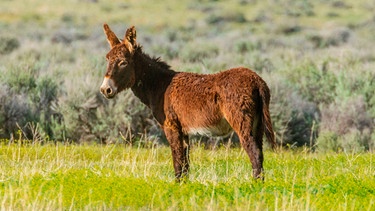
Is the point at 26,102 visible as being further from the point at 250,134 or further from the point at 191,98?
the point at 250,134

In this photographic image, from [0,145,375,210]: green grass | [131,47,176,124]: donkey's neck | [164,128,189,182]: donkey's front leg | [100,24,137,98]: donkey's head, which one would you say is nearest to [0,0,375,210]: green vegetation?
[0,145,375,210]: green grass

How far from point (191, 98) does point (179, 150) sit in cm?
74

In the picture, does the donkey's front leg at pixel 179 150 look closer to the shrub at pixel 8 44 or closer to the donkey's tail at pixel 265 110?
the donkey's tail at pixel 265 110

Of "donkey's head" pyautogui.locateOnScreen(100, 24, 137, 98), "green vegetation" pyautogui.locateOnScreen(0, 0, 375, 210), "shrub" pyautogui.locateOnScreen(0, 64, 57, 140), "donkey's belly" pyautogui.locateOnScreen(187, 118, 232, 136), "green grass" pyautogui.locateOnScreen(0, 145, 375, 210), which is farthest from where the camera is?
"shrub" pyautogui.locateOnScreen(0, 64, 57, 140)

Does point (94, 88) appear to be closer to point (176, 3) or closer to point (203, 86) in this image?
point (203, 86)

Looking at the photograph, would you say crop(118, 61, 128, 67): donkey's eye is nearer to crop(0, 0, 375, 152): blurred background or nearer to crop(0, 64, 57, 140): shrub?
crop(0, 0, 375, 152): blurred background

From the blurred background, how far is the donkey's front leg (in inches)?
144

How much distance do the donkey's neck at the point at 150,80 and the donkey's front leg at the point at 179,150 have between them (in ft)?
1.68

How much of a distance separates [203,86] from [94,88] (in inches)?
339

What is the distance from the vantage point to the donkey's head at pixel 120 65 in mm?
11594

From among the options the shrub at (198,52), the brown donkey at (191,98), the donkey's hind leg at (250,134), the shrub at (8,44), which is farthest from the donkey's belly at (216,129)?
the shrub at (8,44)

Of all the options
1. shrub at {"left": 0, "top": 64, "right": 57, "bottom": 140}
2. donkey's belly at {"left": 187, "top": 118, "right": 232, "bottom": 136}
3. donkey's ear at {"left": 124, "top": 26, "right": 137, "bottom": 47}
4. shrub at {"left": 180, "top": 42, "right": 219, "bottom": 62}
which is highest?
donkey's ear at {"left": 124, "top": 26, "right": 137, "bottom": 47}

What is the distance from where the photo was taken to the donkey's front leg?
11648 millimetres

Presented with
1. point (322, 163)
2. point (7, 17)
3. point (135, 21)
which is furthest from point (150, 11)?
point (322, 163)
